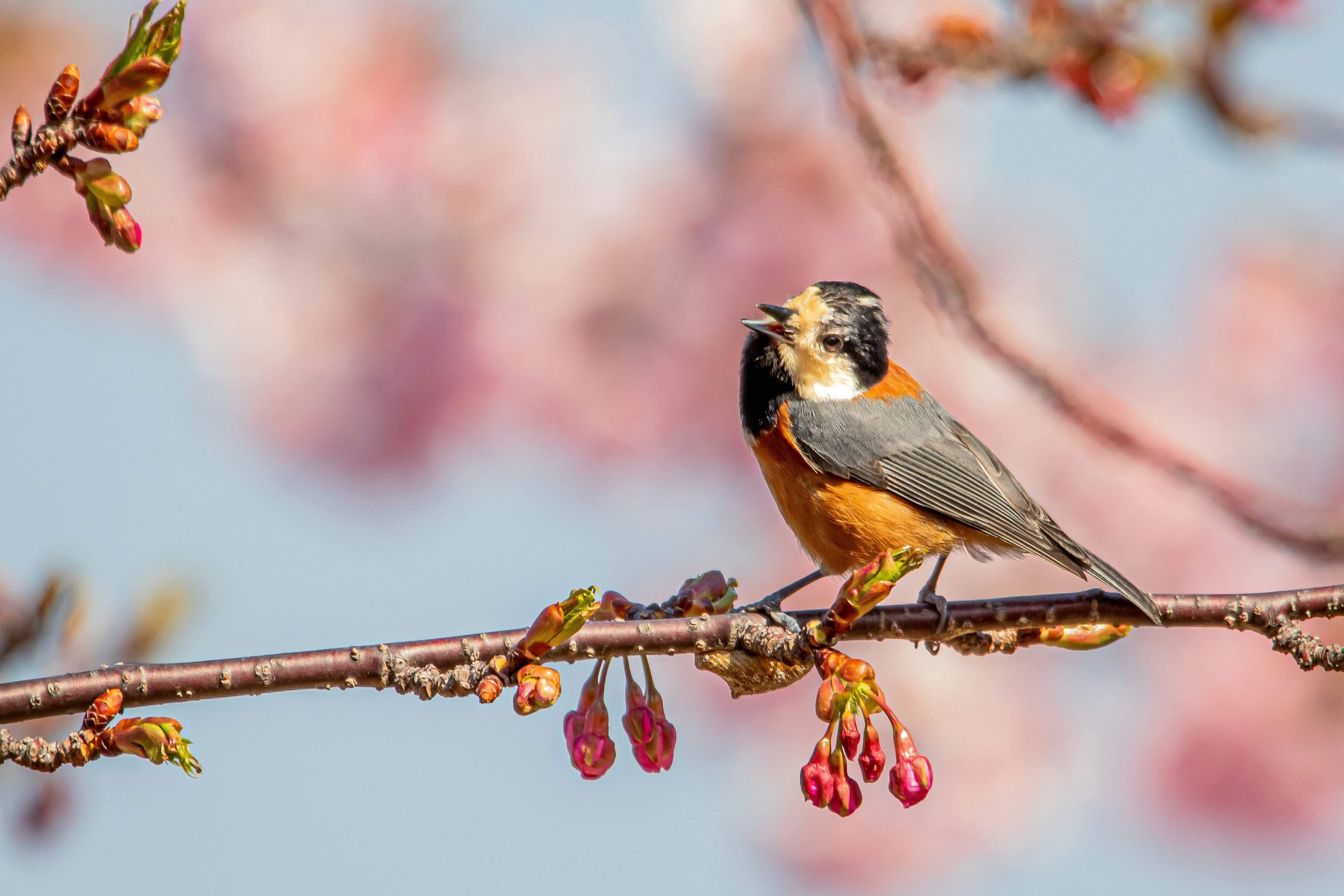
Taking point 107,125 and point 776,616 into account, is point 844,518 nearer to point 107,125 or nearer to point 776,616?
point 776,616

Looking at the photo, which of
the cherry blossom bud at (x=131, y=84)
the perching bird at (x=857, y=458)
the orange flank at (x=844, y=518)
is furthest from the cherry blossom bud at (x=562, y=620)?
the orange flank at (x=844, y=518)

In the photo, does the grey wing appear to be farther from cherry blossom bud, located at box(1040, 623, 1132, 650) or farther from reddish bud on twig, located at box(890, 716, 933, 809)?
reddish bud on twig, located at box(890, 716, 933, 809)

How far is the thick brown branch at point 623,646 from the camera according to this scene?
2.20 metres

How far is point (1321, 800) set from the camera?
625cm

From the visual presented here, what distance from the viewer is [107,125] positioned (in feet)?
6.18

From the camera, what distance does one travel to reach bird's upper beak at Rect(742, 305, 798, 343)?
361 cm

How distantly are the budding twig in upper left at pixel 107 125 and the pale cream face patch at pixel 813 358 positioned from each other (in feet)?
6.70

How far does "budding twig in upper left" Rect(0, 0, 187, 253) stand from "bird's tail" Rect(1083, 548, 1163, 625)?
1797 millimetres

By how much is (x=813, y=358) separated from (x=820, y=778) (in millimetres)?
1689

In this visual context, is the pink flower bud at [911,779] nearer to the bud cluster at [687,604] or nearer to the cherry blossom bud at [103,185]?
the bud cluster at [687,604]

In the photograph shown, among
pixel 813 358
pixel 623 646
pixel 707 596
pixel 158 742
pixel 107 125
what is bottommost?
pixel 158 742

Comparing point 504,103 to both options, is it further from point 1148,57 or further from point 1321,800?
point 1321,800

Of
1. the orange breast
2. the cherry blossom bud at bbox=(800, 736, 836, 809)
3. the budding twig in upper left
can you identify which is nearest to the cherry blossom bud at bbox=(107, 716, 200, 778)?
the budding twig in upper left

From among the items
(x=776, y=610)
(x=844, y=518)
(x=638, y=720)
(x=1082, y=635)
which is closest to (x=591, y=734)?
(x=638, y=720)
